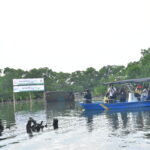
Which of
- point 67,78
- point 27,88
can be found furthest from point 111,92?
point 67,78

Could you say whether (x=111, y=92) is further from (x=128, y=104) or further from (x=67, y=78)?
(x=67, y=78)

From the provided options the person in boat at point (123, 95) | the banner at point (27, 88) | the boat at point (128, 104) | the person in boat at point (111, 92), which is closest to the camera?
the boat at point (128, 104)

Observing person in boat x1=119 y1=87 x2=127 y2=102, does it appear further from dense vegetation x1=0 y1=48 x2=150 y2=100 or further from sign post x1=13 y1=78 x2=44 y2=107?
dense vegetation x1=0 y1=48 x2=150 y2=100

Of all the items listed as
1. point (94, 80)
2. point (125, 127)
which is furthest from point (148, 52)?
point (125, 127)

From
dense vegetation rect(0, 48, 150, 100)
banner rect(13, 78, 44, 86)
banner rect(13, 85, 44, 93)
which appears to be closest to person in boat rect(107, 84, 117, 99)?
banner rect(13, 85, 44, 93)

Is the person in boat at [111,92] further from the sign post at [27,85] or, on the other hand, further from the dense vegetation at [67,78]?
the dense vegetation at [67,78]

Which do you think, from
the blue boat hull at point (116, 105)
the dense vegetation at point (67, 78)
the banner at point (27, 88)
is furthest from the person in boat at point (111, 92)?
the dense vegetation at point (67, 78)

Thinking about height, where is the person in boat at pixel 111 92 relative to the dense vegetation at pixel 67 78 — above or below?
below

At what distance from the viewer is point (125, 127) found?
22375 millimetres

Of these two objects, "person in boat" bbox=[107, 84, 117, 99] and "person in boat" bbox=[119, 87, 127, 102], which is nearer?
"person in boat" bbox=[107, 84, 117, 99]

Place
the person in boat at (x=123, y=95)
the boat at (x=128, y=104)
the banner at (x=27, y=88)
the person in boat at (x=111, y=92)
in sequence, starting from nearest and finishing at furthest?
the boat at (x=128, y=104) < the person in boat at (x=111, y=92) < the person in boat at (x=123, y=95) < the banner at (x=27, y=88)

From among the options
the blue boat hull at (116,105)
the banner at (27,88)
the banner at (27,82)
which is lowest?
the blue boat hull at (116,105)

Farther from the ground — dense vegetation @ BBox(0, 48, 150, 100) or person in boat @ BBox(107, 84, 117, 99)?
dense vegetation @ BBox(0, 48, 150, 100)

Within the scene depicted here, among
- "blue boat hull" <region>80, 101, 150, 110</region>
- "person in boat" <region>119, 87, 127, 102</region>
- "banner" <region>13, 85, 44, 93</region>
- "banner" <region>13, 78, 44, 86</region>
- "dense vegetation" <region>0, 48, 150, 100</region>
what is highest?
"dense vegetation" <region>0, 48, 150, 100</region>
